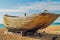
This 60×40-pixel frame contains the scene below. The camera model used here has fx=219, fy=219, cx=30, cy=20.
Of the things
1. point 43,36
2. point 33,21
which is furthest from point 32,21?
point 43,36

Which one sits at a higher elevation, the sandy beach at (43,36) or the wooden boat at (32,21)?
the wooden boat at (32,21)

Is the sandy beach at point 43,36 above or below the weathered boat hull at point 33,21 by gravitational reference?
below

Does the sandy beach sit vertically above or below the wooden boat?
below

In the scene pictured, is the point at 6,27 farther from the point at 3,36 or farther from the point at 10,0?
the point at 10,0

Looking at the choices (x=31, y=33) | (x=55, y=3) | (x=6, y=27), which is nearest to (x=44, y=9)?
(x=55, y=3)

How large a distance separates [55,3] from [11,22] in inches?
21.6

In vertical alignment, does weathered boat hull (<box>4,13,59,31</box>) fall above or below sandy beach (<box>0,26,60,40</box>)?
above

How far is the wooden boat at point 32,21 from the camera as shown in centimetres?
245

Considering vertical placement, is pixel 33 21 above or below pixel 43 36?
above

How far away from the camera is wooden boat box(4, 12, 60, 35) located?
2.45 meters

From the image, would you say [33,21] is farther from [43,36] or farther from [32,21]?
[43,36]

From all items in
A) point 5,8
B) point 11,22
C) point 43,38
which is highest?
point 5,8

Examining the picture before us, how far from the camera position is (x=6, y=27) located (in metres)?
2.51

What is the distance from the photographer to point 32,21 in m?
2.46
